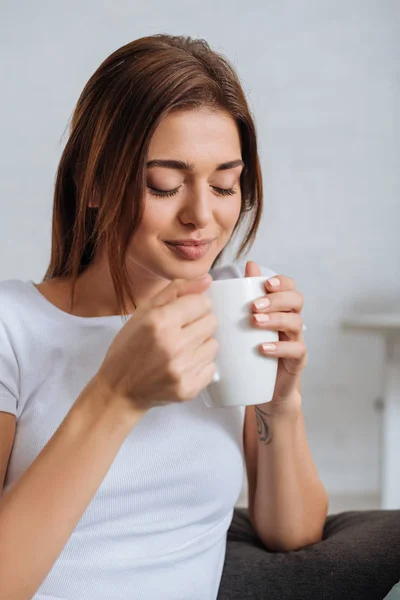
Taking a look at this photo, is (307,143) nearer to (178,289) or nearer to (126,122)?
(126,122)

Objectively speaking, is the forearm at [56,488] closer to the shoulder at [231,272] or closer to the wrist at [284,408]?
the wrist at [284,408]

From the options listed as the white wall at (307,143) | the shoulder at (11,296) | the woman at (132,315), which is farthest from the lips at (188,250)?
the white wall at (307,143)

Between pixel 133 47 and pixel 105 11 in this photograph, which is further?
pixel 105 11

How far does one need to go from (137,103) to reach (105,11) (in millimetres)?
1808

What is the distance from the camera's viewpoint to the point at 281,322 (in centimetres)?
82

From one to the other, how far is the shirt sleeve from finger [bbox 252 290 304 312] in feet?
1.14

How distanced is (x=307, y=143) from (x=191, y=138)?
187 centimetres

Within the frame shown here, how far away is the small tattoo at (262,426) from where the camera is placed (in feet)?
3.47

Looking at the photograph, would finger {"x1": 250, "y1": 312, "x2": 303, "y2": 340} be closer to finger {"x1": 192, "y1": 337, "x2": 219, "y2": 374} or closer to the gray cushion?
finger {"x1": 192, "y1": 337, "x2": 219, "y2": 374}

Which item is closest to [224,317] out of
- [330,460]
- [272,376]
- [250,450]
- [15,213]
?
[272,376]

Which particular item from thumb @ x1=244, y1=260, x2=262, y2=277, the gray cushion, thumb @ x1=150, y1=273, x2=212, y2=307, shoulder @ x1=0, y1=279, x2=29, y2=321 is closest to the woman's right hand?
thumb @ x1=150, y1=273, x2=212, y2=307

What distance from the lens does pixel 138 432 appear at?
3.24ft

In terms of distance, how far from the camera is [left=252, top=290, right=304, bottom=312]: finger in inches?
30.8

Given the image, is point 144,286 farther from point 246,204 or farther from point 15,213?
point 15,213
